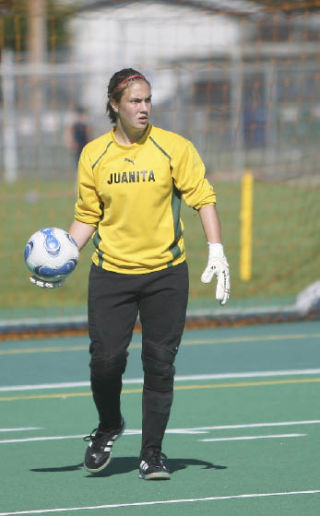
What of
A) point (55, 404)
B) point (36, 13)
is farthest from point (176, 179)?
point (36, 13)

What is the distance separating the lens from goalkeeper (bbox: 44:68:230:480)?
583cm

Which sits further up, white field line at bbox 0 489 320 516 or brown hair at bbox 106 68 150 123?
brown hair at bbox 106 68 150 123

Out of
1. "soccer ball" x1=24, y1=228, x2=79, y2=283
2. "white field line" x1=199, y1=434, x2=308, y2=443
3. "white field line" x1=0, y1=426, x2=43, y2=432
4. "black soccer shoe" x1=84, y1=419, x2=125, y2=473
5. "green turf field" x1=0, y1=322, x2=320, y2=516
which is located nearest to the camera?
"green turf field" x1=0, y1=322, x2=320, y2=516

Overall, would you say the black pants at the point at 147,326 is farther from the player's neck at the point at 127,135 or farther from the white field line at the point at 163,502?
the player's neck at the point at 127,135

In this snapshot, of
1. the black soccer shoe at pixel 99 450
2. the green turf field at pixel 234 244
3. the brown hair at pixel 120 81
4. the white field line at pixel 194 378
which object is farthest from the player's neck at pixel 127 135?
the green turf field at pixel 234 244

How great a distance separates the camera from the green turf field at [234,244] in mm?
13227

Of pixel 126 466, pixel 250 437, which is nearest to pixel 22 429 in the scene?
pixel 126 466

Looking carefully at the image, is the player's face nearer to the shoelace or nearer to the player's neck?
the player's neck

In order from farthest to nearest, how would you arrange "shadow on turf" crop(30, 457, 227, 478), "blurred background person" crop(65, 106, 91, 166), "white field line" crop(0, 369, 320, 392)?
"blurred background person" crop(65, 106, 91, 166), "white field line" crop(0, 369, 320, 392), "shadow on turf" crop(30, 457, 227, 478)

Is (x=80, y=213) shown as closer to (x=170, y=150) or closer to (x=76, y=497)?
(x=170, y=150)

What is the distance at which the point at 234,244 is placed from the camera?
17578 mm

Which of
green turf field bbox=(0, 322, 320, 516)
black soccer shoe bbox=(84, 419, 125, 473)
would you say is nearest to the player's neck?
black soccer shoe bbox=(84, 419, 125, 473)

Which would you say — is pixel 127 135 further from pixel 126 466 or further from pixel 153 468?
pixel 126 466

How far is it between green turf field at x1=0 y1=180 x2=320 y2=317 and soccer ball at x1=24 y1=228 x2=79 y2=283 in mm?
6298
